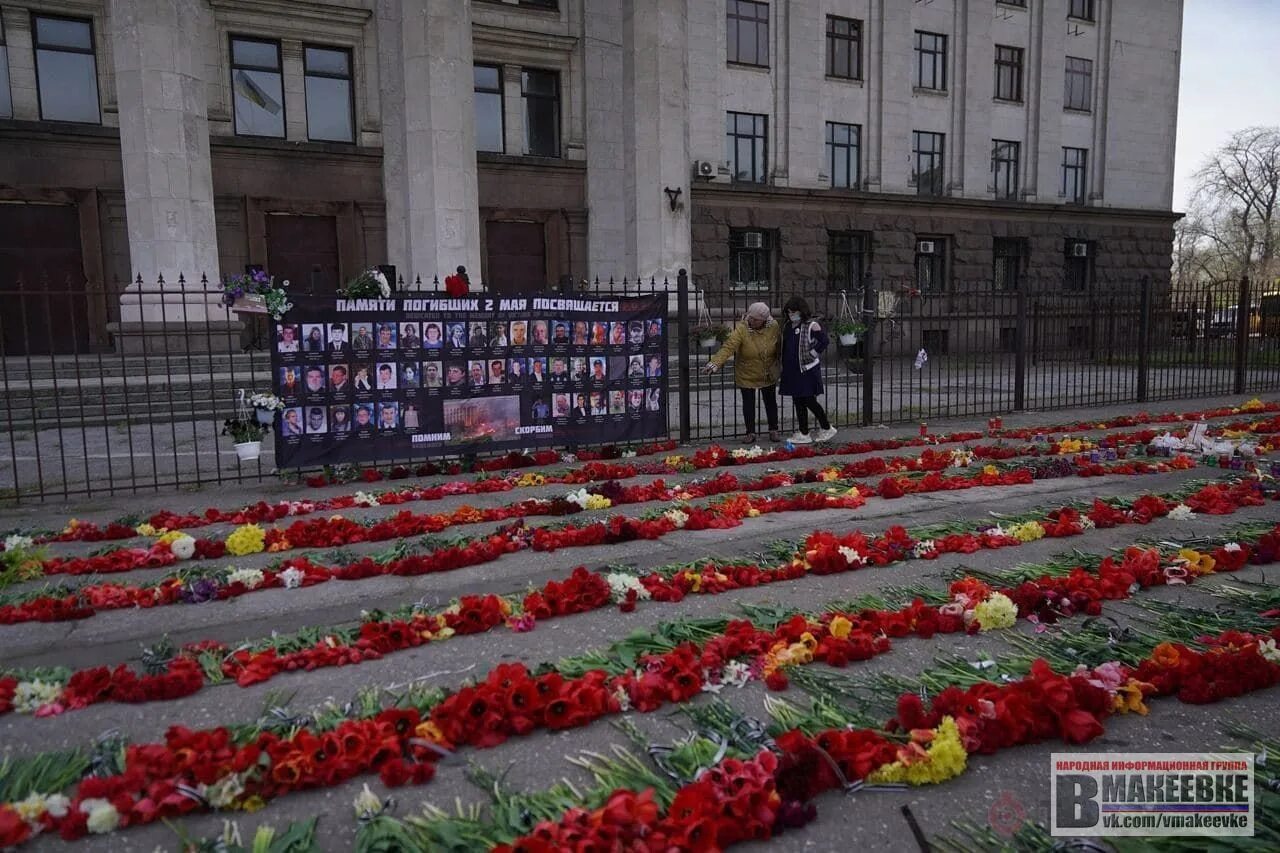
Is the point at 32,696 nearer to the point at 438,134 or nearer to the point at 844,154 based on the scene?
the point at 438,134

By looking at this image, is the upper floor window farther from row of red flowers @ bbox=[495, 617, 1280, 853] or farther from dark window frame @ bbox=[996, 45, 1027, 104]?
dark window frame @ bbox=[996, 45, 1027, 104]

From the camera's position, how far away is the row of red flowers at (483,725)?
10.2 ft

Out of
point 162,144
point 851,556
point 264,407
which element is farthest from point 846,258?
point 851,556

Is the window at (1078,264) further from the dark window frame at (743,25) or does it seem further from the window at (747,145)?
the dark window frame at (743,25)

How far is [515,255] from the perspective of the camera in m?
25.4

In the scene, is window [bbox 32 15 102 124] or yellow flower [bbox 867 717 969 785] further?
window [bbox 32 15 102 124]

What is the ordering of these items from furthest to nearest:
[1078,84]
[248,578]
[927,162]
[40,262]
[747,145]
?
[1078,84] → [927,162] → [747,145] → [40,262] → [248,578]

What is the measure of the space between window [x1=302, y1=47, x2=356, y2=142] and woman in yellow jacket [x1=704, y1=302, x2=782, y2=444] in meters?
16.3

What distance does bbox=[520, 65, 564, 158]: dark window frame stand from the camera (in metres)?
25.1

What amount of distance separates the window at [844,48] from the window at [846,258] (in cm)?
547

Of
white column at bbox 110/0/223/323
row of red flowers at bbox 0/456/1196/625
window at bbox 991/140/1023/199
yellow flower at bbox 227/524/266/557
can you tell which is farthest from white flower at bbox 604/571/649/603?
window at bbox 991/140/1023/199

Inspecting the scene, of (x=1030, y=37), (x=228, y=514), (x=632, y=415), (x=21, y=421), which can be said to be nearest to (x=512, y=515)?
(x=228, y=514)

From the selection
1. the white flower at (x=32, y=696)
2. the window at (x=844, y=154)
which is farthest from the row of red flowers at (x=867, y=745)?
the window at (x=844, y=154)

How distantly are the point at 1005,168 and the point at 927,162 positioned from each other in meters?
3.93
